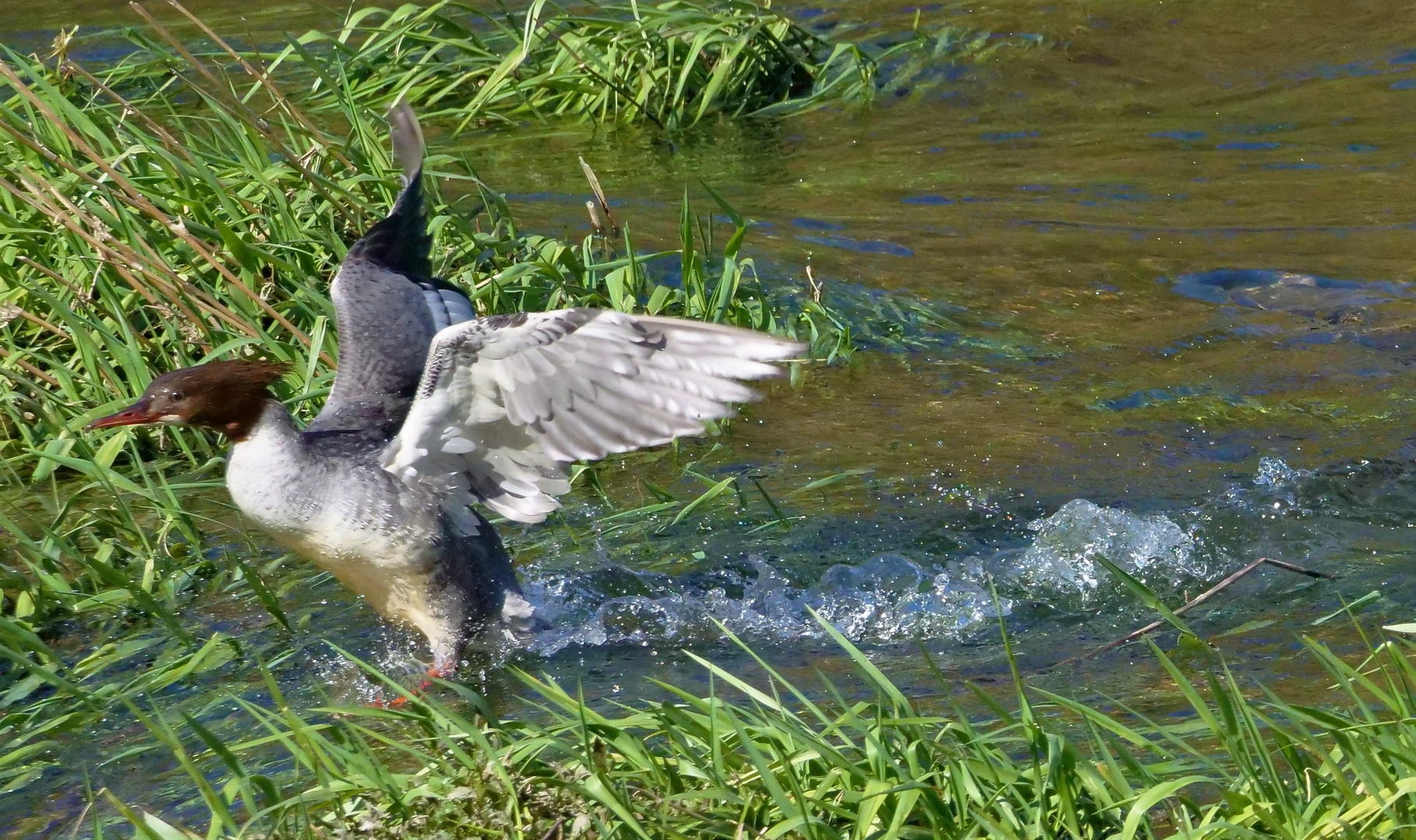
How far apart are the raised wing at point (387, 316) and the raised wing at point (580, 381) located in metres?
0.47

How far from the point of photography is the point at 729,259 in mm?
4773

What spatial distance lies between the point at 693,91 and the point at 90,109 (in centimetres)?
323

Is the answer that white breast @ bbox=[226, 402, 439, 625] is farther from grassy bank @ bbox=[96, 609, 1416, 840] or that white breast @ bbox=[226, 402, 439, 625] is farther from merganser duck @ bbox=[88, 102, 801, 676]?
grassy bank @ bbox=[96, 609, 1416, 840]

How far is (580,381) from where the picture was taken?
3168 millimetres

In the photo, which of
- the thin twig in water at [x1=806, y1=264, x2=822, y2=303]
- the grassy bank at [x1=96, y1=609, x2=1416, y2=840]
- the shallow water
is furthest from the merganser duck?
the thin twig in water at [x1=806, y1=264, x2=822, y2=303]

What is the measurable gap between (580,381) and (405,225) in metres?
1.19

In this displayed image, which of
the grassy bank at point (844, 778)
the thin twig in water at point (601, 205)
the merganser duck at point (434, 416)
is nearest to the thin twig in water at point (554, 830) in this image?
the grassy bank at point (844, 778)

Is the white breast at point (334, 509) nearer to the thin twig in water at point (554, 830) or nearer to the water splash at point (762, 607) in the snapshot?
the water splash at point (762, 607)

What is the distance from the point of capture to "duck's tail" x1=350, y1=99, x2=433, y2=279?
3.95 metres

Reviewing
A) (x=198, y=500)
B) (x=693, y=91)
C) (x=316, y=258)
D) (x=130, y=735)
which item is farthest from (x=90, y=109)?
(x=693, y=91)

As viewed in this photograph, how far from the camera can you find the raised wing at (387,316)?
12.4 feet

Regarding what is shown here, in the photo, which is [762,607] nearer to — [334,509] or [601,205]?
[334,509]

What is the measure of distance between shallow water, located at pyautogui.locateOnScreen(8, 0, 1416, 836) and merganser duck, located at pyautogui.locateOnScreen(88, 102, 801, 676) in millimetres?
294

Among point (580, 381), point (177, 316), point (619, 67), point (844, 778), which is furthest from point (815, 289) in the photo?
point (844, 778)
